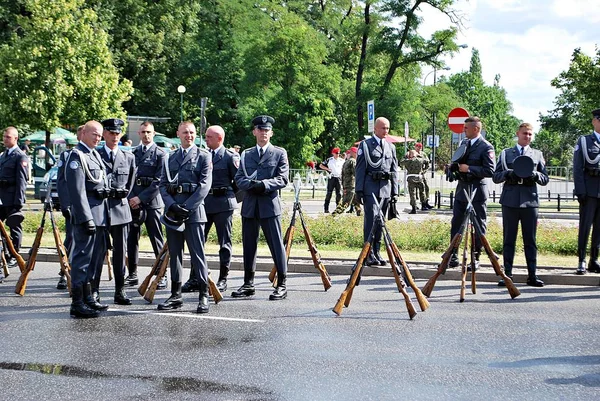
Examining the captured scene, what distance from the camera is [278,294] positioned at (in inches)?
407

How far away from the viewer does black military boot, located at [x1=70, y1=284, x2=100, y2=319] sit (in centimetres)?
923

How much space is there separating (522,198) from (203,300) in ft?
14.7

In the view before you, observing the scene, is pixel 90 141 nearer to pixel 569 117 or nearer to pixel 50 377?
pixel 50 377

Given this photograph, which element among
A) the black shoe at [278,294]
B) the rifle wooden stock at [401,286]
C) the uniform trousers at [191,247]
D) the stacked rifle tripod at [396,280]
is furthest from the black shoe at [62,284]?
the rifle wooden stock at [401,286]

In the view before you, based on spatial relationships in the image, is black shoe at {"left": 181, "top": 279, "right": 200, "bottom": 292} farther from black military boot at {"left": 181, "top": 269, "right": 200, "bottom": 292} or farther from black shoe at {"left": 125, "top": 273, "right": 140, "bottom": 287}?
black shoe at {"left": 125, "top": 273, "right": 140, "bottom": 287}

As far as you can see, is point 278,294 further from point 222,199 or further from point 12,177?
point 12,177

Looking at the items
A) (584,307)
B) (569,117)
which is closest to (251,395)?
(584,307)

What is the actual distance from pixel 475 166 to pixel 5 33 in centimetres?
3959

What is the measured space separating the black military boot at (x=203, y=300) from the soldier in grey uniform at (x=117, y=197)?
103cm

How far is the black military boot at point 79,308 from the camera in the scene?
923 centimetres

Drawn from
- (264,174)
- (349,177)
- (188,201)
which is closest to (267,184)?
(264,174)

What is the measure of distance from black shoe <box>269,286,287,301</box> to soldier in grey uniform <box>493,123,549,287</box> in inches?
118

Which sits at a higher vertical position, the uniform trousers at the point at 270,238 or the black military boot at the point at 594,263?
the uniform trousers at the point at 270,238

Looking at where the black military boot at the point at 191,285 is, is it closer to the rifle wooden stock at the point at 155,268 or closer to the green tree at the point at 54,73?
the rifle wooden stock at the point at 155,268
